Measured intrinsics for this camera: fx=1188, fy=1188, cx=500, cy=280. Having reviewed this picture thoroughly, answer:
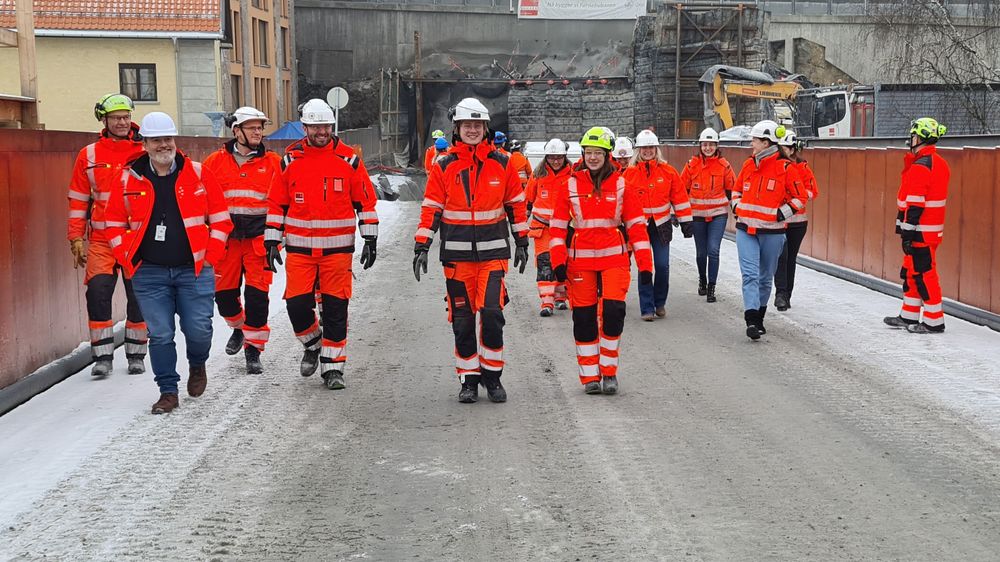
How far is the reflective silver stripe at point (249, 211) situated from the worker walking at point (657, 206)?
414 cm

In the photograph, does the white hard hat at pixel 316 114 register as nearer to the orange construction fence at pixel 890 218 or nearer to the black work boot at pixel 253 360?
the black work boot at pixel 253 360

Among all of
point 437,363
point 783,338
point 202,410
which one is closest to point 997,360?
point 783,338

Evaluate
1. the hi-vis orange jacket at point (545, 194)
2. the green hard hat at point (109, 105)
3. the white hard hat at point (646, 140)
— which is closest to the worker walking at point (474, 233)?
the hi-vis orange jacket at point (545, 194)

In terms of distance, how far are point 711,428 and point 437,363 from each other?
3.05 m

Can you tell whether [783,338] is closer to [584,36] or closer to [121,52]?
[121,52]

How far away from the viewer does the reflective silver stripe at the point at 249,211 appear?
9539 millimetres

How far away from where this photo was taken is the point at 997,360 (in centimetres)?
959

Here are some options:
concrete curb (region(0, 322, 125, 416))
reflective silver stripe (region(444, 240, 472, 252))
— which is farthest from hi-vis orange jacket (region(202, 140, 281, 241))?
reflective silver stripe (region(444, 240, 472, 252))

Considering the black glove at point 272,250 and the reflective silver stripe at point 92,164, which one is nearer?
the black glove at point 272,250

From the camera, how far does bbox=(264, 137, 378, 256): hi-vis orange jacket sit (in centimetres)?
862

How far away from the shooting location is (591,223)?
8.51 metres

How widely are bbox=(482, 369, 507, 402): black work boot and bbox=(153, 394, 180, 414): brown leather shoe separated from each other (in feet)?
6.91

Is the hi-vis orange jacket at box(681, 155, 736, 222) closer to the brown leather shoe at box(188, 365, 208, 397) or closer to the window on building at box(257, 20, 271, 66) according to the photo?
the brown leather shoe at box(188, 365, 208, 397)

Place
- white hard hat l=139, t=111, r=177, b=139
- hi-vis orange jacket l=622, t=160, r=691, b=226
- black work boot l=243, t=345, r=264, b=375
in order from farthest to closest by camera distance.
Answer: hi-vis orange jacket l=622, t=160, r=691, b=226 < black work boot l=243, t=345, r=264, b=375 < white hard hat l=139, t=111, r=177, b=139
